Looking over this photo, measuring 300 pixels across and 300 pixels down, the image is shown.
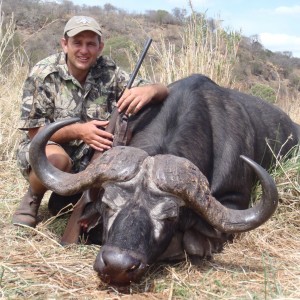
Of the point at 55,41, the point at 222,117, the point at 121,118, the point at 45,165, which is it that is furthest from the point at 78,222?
the point at 55,41

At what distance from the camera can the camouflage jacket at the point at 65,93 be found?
4.90 metres

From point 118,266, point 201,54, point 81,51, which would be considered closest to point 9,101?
point 201,54

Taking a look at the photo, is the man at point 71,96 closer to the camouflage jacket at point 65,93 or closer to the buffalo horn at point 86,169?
the camouflage jacket at point 65,93

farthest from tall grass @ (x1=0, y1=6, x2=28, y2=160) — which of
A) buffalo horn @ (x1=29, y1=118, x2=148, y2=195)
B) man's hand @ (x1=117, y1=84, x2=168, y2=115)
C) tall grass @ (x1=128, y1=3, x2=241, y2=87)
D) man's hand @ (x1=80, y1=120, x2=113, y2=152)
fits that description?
buffalo horn @ (x1=29, y1=118, x2=148, y2=195)

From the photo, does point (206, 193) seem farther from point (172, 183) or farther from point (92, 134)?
point (92, 134)

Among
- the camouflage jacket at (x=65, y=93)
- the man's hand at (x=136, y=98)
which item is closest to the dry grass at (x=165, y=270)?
the camouflage jacket at (x=65, y=93)

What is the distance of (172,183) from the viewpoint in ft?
11.5

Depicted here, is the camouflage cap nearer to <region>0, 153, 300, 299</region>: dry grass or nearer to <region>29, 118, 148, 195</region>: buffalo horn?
<region>29, 118, 148, 195</region>: buffalo horn

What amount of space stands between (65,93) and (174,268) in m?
2.04

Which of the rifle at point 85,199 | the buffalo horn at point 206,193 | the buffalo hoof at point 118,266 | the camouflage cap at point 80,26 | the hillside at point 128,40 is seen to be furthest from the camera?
the hillside at point 128,40

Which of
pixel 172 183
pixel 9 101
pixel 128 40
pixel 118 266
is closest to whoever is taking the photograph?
pixel 118 266

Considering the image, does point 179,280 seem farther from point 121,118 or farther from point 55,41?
point 55,41

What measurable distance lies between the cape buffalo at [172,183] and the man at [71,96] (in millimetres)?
342

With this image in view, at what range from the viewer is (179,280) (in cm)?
362
